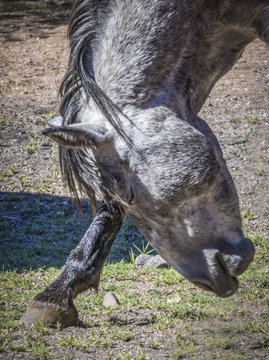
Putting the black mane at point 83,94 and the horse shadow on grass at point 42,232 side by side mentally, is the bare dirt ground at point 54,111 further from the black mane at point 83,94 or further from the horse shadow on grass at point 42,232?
the black mane at point 83,94

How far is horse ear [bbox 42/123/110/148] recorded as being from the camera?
2387mm

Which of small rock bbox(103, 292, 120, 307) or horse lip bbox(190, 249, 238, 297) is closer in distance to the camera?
horse lip bbox(190, 249, 238, 297)

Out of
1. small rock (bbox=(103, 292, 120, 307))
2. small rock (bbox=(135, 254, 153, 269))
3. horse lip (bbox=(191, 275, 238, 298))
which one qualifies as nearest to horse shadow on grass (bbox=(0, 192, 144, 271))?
small rock (bbox=(135, 254, 153, 269))

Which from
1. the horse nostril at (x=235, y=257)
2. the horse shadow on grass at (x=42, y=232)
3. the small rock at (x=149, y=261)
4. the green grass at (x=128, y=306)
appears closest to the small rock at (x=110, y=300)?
the green grass at (x=128, y=306)

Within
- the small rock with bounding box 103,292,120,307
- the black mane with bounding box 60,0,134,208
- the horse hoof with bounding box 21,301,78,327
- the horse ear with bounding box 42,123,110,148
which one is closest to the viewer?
the horse ear with bounding box 42,123,110,148

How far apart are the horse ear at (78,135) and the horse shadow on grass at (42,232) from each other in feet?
7.21

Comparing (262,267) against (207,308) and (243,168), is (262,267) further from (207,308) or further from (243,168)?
(243,168)

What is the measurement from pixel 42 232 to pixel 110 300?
4.86ft

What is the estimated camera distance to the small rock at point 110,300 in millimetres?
3737

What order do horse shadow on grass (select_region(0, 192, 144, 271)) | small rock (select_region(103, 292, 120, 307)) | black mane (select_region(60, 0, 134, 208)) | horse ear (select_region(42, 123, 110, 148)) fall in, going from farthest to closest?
horse shadow on grass (select_region(0, 192, 144, 271)), small rock (select_region(103, 292, 120, 307)), black mane (select_region(60, 0, 134, 208)), horse ear (select_region(42, 123, 110, 148))

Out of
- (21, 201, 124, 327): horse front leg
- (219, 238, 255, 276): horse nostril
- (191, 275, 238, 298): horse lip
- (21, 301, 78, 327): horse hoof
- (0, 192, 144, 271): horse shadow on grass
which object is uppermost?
(219, 238, 255, 276): horse nostril

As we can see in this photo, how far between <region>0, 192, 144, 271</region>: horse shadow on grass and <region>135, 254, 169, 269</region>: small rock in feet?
0.62

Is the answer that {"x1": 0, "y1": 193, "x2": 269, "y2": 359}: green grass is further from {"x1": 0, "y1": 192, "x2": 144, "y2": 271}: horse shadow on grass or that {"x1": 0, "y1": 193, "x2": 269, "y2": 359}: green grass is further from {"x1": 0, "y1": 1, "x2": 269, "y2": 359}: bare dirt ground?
{"x1": 0, "y1": 1, "x2": 269, "y2": 359}: bare dirt ground

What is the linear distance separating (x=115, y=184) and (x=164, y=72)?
1.95ft
